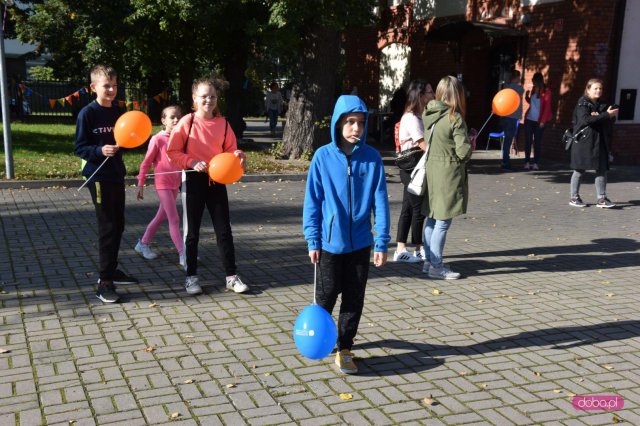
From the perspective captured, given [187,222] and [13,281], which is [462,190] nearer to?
[187,222]

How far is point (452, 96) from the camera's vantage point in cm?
624

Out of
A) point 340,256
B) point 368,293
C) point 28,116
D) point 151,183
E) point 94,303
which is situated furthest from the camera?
point 28,116

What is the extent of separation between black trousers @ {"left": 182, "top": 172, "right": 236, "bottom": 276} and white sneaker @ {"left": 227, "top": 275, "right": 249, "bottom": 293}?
0.26 m

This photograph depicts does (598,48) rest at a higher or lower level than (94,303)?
higher

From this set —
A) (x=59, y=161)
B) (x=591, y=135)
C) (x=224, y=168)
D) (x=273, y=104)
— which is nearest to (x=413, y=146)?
(x=224, y=168)

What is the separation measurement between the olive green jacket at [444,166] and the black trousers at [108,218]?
119 inches

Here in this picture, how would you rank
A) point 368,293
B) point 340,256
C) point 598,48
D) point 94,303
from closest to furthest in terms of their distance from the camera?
point 340,256 → point 94,303 → point 368,293 → point 598,48

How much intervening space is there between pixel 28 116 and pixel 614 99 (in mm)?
25577

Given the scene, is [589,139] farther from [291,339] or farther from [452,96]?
[291,339]

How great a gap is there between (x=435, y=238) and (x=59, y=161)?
34.5ft

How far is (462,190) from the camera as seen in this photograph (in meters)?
6.46

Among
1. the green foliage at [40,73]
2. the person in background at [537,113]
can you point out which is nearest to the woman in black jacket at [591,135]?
the person in background at [537,113]

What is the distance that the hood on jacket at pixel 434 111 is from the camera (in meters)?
6.31

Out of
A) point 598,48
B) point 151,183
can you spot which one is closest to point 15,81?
point 151,183
